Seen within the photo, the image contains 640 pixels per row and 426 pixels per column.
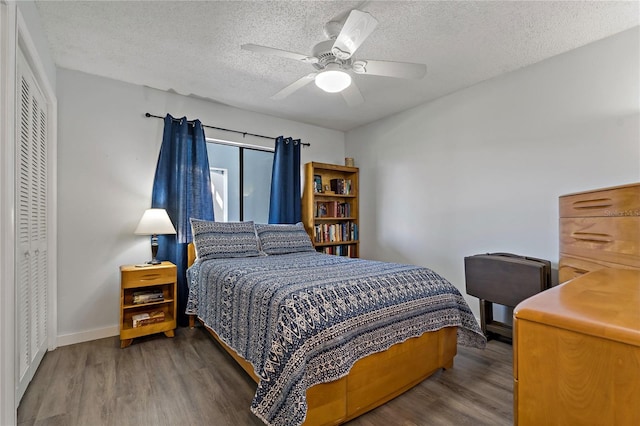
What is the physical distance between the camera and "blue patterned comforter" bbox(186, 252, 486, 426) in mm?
1413

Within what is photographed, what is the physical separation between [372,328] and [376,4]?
195cm

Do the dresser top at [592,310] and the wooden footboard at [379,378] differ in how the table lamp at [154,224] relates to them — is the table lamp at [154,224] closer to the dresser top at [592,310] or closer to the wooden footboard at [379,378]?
the wooden footboard at [379,378]

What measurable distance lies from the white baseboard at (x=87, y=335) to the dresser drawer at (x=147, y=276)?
0.65 m

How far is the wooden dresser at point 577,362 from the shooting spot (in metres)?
0.49

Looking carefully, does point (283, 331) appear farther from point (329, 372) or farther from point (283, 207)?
point (283, 207)

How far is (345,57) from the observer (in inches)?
73.7

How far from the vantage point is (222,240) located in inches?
114

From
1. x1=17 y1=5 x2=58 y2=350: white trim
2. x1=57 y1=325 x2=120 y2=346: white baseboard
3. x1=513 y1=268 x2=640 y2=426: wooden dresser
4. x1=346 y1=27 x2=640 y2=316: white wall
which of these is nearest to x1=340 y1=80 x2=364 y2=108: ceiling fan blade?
x1=346 y1=27 x2=640 y2=316: white wall

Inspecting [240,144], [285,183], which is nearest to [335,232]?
[285,183]

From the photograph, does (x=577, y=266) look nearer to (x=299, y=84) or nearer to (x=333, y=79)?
(x=333, y=79)

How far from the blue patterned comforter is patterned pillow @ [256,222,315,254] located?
2.12ft

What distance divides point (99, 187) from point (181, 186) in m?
0.70

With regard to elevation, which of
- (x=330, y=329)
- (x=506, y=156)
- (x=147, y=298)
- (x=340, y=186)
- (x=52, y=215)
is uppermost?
(x=506, y=156)

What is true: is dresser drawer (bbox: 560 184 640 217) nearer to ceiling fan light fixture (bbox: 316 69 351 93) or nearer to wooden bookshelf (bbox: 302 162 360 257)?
ceiling fan light fixture (bbox: 316 69 351 93)
